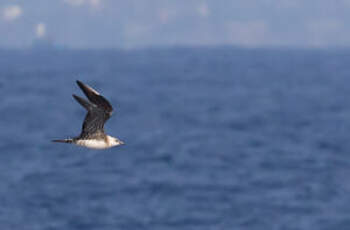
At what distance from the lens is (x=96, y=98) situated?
18.1 m

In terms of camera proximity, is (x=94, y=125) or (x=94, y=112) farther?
(x=94, y=125)

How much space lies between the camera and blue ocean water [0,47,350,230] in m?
59.8

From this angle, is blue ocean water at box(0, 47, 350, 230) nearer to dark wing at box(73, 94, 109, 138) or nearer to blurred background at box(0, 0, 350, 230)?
blurred background at box(0, 0, 350, 230)

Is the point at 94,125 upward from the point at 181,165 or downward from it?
downward

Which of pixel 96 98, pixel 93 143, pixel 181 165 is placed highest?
pixel 181 165

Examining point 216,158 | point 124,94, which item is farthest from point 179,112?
point 216,158

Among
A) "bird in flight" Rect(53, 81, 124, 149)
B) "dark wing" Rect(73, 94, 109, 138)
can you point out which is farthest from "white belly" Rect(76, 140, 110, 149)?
"dark wing" Rect(73, 94, 109, 138)

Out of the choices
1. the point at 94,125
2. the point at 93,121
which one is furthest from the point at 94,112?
the point at 94,125

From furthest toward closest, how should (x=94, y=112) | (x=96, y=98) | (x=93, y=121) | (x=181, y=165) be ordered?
(x=181, y=165) < (x=93, y=121) < (x=94, y=112) < (x=96, y=98)

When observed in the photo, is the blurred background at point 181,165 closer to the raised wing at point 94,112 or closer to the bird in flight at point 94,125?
the bird in flight at point 94,125

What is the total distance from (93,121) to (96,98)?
115 cm

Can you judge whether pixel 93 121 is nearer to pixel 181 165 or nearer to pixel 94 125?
pixel 94 125

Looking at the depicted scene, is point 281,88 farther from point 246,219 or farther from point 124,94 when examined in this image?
point 246,219

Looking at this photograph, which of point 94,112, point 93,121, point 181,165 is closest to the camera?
point 94,112
